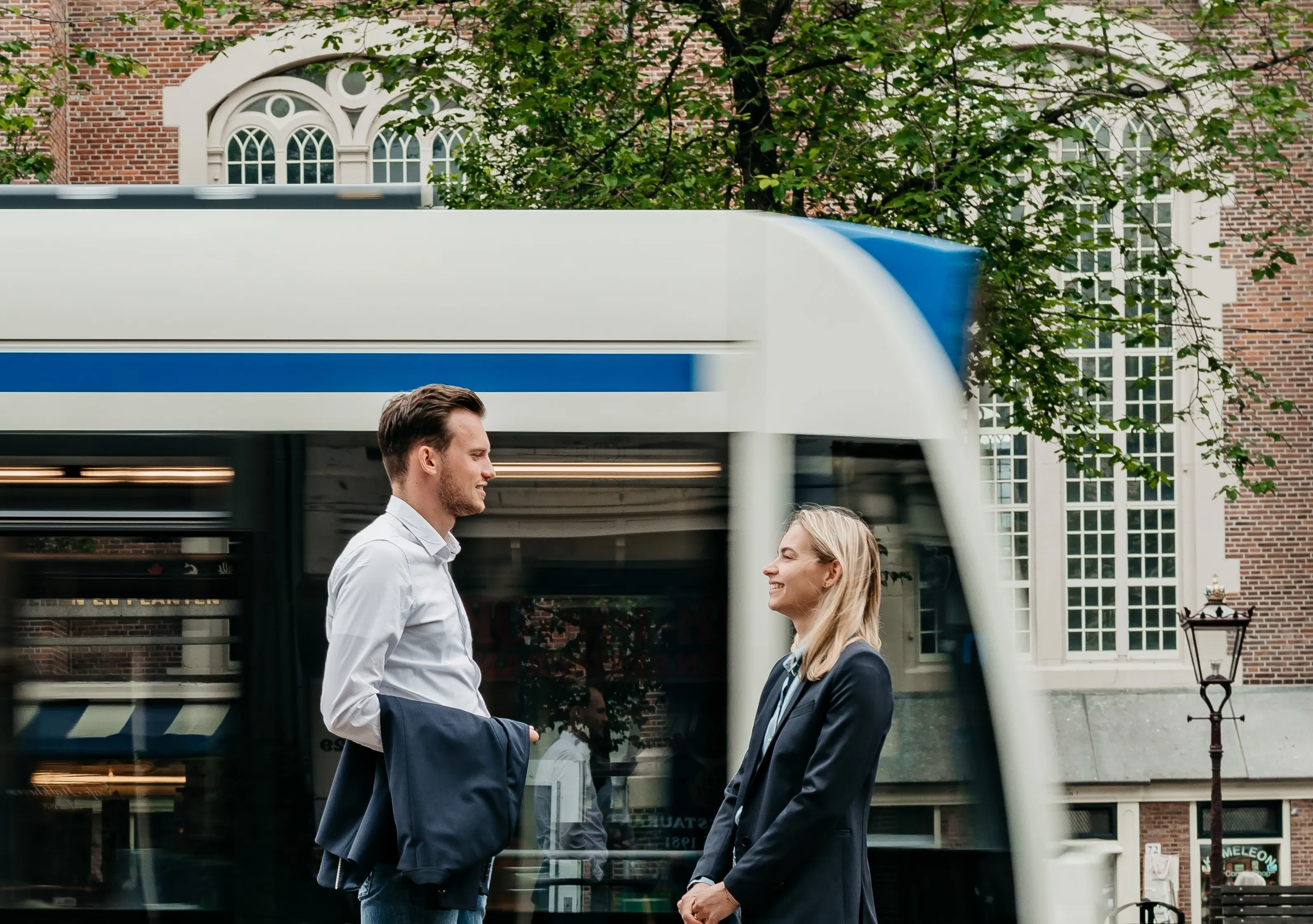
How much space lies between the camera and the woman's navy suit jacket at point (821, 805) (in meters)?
2.98

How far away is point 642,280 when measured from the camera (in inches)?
159

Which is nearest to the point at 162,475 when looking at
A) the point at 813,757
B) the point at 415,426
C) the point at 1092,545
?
the point at 415,426

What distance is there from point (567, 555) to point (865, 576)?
111cm

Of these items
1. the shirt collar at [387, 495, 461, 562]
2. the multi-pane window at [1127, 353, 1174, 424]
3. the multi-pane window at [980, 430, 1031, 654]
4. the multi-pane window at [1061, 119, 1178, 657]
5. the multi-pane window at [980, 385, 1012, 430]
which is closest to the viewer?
the shirt collar at [387, 495, 461, 562]

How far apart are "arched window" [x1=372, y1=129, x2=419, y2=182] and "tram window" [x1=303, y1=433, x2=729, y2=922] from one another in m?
13.8

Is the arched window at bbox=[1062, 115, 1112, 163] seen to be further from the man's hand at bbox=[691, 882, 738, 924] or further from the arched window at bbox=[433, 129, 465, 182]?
the man's hand at bbox=[691, 882, 738, 924]

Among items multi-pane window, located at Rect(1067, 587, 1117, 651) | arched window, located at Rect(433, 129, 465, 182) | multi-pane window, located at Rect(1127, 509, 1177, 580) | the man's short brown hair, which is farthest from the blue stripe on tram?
multi-pane window, located at Rect(1127, 509, 1177, 580)

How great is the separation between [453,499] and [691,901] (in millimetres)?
1084

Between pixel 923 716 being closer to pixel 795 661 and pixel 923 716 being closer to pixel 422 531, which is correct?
pixel 795 661

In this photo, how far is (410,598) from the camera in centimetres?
278

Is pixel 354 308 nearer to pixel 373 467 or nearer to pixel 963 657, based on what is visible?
pixel 373 467

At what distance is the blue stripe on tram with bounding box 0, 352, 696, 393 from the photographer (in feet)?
13.1

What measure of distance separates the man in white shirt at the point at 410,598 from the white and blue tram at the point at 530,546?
99cm

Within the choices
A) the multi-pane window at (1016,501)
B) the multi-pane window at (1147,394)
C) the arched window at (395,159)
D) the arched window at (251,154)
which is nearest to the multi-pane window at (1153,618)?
the multi-pane window at (1016,501)
